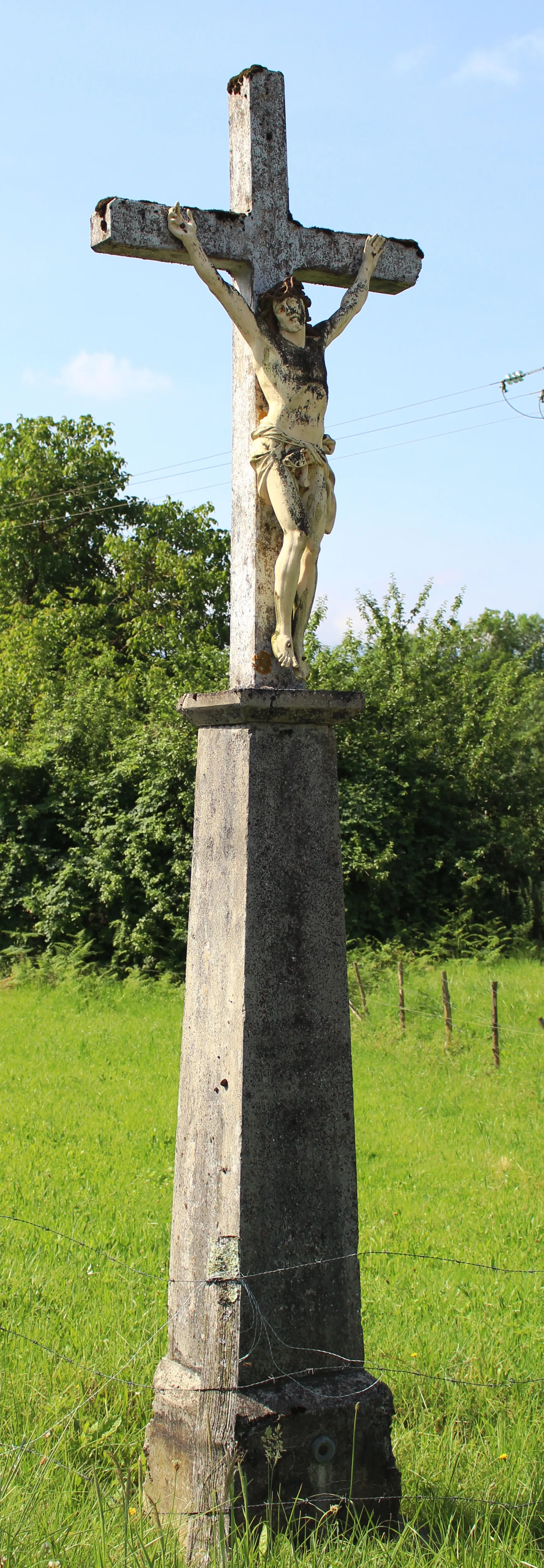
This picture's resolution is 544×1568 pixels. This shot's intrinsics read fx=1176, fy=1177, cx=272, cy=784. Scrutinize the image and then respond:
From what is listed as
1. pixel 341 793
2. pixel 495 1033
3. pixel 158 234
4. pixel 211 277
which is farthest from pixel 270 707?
pixel 341 793

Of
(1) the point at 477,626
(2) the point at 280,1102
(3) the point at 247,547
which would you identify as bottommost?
(2) the point at 280,1102

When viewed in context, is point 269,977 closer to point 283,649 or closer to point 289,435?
point 283,649

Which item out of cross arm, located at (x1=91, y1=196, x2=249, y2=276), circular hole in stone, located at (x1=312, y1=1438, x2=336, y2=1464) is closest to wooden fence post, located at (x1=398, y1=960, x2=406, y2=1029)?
circular hole in stone, located at (x1=312, y1=1438, x2=336, y2=1464)

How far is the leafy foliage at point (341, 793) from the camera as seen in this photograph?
15797 millimetres

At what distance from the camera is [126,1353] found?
4.56 metres

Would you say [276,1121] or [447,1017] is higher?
[276,1121]

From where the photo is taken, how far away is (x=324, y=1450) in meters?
3.46

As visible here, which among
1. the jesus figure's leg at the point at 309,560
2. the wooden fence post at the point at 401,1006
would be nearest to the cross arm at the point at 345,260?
the jesus figure's leg at the point at 309,560

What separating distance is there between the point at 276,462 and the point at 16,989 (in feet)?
39.2

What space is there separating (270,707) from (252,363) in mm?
1158

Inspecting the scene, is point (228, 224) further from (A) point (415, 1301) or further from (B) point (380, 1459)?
(A) point (415, 1301)

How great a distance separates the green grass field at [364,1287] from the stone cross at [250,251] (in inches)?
99.6

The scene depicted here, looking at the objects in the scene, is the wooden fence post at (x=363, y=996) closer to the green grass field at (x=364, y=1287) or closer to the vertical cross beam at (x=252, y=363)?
the green grass field at (x=364, y=1287)

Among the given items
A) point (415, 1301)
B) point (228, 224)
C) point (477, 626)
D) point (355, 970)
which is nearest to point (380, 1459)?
point (415, 1301)
